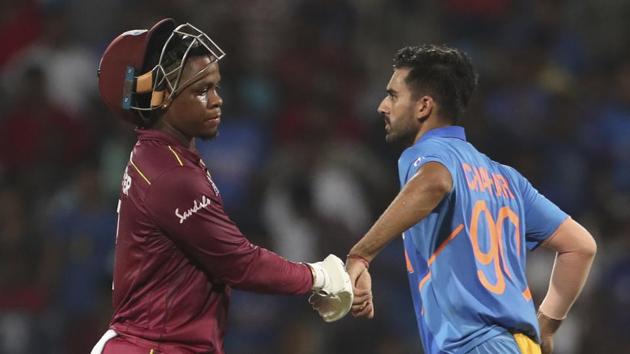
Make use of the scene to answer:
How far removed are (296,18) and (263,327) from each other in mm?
3112

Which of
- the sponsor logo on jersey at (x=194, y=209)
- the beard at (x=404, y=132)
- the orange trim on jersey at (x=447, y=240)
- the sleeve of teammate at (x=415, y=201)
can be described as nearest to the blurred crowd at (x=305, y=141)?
the beard at (x=404, y=132)

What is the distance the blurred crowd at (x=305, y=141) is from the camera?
869 cm

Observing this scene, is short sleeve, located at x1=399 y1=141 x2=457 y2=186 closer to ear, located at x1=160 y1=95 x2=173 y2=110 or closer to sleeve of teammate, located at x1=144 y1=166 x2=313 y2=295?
sleeve of teammate, located at x1=144 y1=166 x2=313 y2=295

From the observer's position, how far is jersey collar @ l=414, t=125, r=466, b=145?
4664mm

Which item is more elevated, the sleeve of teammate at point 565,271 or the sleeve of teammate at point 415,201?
the sleeve of teammate at point 415,201

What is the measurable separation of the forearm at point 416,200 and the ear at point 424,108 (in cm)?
38

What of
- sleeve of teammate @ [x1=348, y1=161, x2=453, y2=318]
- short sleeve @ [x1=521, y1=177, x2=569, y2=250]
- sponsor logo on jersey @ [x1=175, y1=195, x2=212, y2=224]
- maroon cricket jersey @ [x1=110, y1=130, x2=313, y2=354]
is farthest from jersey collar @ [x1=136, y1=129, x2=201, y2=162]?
short sleeve @ [x1=521, y1=177, x2=569, y2=250]

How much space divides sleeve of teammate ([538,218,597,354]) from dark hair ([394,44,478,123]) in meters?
0.67

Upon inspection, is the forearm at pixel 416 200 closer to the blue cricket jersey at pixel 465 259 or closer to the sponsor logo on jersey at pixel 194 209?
the blue cricket jersey at pixel 465 259

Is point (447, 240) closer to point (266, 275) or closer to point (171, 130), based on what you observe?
point (266, 275)

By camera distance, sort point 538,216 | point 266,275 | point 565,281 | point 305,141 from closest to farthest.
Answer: point 266,275
point 538,216
point 565,281
point 305,141

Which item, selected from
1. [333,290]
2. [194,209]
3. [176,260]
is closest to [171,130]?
[194,209]

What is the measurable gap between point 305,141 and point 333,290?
16.4 ft

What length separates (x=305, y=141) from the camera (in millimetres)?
9430
